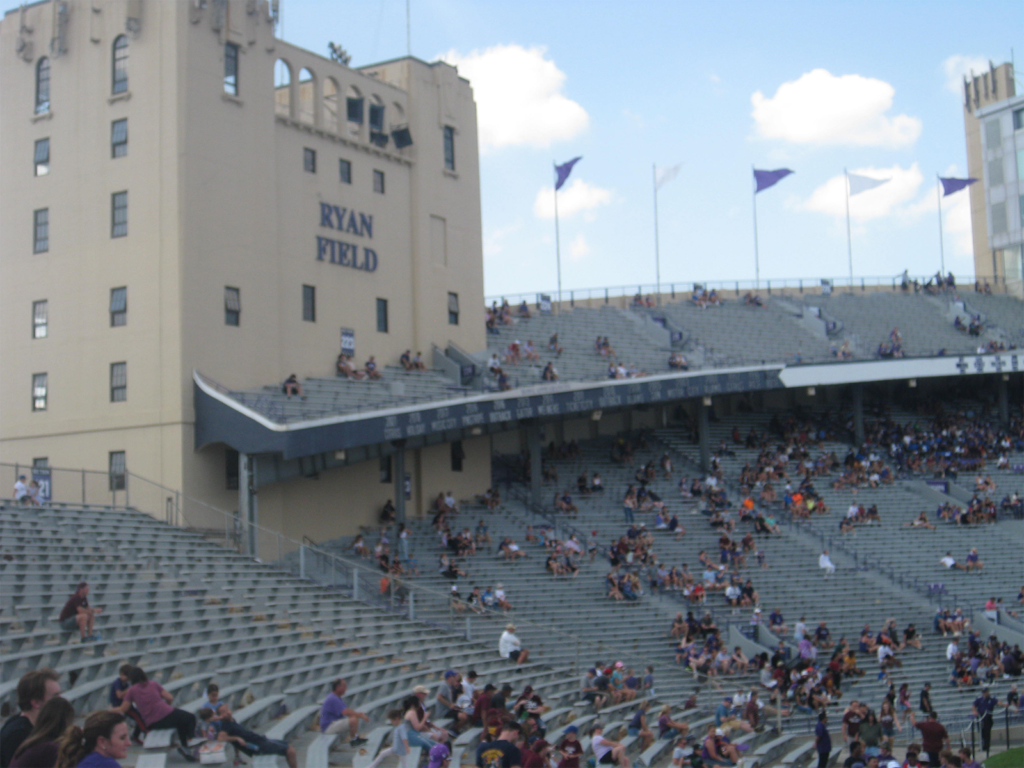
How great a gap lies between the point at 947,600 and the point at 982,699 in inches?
411

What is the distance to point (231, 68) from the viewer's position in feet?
104

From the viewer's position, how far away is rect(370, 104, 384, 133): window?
3674 cm

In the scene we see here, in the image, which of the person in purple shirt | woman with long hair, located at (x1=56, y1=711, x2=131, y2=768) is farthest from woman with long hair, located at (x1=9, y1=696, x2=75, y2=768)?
the person in purple shirt

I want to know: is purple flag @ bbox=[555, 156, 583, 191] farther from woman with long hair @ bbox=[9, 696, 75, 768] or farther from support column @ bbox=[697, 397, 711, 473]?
woman with long hair @ bbox=[9, 696, 75, 768]

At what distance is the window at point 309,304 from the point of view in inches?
1320

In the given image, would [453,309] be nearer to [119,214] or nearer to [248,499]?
[119,214]

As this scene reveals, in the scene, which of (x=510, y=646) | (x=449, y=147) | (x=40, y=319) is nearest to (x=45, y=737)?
(x=510, y=646)

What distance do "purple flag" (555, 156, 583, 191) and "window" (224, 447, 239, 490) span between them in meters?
24.3

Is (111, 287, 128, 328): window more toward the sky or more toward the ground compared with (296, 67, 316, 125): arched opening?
more toward the ground

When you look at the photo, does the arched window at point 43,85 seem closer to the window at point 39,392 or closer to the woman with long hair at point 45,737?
the window at point 39,392

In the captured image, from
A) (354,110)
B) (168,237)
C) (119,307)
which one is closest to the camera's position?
(168,237)

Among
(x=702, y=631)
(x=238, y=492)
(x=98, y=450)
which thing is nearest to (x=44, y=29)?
(x=98, y=450)

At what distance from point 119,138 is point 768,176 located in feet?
109

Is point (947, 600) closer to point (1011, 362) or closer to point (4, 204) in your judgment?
point (1011, 362)
